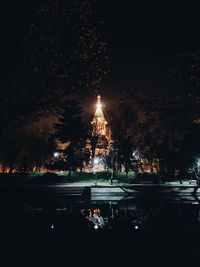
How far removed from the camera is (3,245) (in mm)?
9625

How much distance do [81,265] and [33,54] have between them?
38.5 ft

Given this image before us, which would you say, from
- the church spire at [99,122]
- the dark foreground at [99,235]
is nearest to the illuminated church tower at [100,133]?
the church spire at [99,122]

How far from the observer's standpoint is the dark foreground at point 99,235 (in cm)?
805

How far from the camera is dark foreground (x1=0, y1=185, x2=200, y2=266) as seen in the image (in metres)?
8.05

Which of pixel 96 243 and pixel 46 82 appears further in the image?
pixel 46 82

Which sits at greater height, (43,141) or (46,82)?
(43,141)

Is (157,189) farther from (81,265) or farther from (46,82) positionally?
(81,265)

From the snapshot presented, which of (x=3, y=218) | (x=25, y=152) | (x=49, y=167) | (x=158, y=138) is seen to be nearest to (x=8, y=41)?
(x=3, y=218)

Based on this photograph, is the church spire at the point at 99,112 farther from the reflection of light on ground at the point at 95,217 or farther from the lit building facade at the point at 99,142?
the reflection of light on ground at the point at 95,217

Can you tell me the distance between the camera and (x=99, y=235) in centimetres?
1091

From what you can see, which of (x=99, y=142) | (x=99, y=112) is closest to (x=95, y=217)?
(x=99, y=142)

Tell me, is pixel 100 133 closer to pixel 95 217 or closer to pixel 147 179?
pixel 147 179

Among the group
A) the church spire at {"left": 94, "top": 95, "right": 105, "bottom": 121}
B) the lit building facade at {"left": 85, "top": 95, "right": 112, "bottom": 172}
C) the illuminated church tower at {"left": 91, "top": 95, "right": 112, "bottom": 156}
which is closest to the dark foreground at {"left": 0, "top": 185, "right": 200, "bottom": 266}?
the lit building facade at {"left": 85, "top": 95, "right": 112, "bottom": 172}

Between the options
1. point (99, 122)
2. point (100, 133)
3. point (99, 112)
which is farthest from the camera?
point (99, 112)
